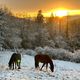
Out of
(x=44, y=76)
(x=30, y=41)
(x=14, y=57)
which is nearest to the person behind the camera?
(x=44, y=76)

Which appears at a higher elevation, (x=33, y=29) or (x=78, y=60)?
(x=33, y=29)

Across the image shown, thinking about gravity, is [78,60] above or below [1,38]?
below

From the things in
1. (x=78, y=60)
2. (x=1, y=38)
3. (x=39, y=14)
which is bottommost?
(x=78, y=60)

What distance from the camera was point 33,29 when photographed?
271 feet

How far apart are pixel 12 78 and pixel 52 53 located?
29567mm

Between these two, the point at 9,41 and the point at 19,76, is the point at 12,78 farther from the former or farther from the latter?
the point at 9,41

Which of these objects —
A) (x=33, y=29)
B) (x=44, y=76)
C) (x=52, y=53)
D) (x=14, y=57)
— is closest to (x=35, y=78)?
(x=44, y=76)

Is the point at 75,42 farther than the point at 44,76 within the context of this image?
Yes

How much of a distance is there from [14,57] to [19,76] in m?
4.99

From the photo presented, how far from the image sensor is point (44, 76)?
73.5ft

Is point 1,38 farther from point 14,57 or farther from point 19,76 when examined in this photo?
point 19,76

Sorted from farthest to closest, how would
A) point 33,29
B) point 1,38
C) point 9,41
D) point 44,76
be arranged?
point 33,29 → point 9,41 → point 1,38 → point 44,76

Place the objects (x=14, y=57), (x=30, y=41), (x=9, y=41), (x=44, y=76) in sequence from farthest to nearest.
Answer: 1. (x=30, y=41)
2. (x=9, y=41)
3. (x=14, y=57)
4. (x=44, y=76)

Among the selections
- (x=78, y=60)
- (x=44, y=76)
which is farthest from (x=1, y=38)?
(x=44, y=76)
